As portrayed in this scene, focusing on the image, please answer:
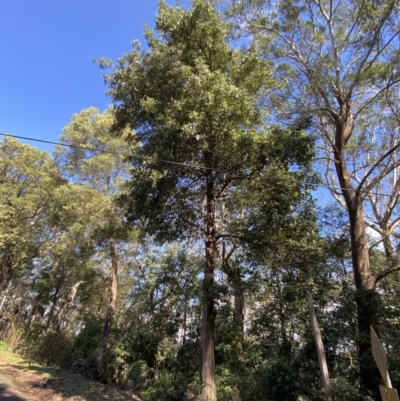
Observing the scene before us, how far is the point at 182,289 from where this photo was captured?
1123 centimetres

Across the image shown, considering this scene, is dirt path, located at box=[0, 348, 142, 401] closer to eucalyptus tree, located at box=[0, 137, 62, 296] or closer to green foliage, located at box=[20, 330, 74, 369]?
green foliage, located at box=[20, 330, 74, 369]

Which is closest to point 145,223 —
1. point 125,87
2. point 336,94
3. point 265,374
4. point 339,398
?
point 125,87

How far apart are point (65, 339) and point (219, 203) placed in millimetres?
9501

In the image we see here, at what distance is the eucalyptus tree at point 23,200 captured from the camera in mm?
13852

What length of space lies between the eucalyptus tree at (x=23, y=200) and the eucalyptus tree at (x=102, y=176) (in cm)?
129

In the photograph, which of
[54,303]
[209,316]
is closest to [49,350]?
[54,303]

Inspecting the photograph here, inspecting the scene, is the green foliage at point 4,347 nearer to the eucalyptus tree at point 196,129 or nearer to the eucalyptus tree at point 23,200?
the eucalyptus tree at point 23,200

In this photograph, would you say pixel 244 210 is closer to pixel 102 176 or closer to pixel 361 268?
pixel 361 268

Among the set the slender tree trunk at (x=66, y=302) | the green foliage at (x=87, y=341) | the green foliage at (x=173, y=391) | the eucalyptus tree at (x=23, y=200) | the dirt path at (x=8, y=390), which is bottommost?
the dirt path at (x=8, y=390)

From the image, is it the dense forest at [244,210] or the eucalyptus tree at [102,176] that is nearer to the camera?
the dense forest at [244,210]

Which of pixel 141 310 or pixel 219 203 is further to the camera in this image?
pixel 141 310

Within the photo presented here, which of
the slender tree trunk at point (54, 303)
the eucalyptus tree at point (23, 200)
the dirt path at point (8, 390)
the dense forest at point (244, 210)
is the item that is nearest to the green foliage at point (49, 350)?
the dense forest at point (244, 210)

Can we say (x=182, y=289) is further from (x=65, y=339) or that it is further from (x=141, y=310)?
(x=65, y=339)

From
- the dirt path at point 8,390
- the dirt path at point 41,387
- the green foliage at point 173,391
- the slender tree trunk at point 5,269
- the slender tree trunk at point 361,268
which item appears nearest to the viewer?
the dirt path at point 8,390
